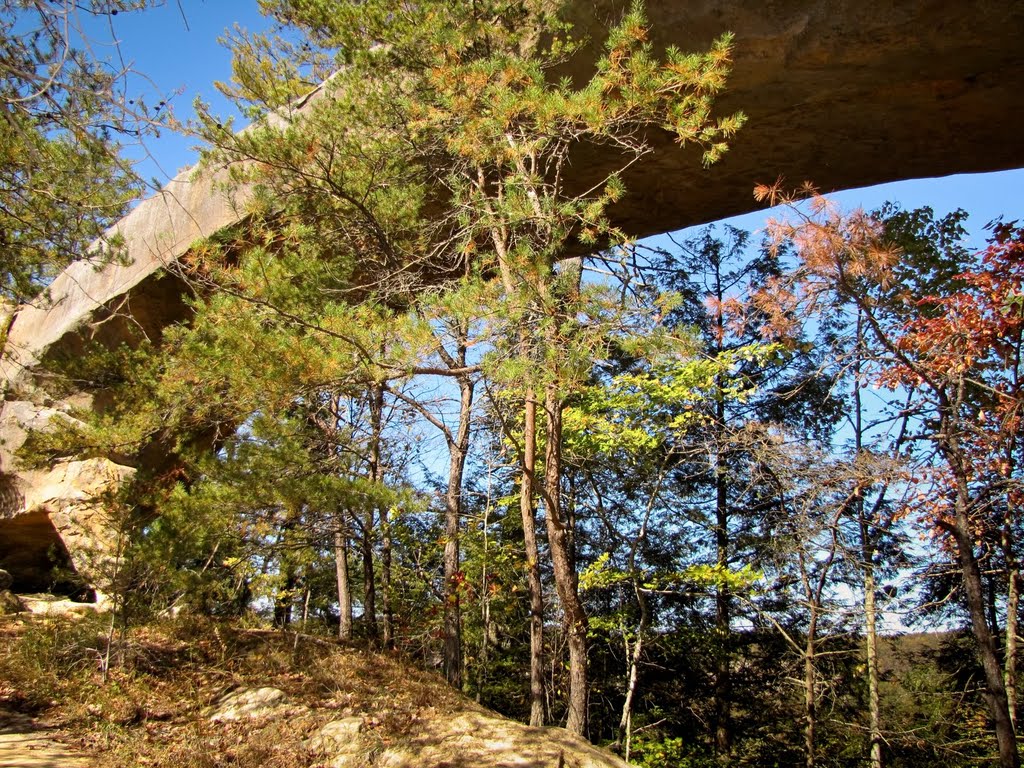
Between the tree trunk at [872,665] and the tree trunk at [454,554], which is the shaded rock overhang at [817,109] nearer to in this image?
the tree trunk at [454,554]

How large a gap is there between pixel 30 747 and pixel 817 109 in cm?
826

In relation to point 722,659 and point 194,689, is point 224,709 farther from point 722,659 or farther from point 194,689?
point 722,659

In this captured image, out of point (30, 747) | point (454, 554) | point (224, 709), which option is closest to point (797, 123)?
point (454, 554)

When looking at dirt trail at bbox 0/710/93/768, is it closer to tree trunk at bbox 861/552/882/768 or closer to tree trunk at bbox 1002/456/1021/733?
tree trunk at bbox 861/552/882/768

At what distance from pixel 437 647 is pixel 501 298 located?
674 centimetres

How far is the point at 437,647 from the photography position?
995 centimetres

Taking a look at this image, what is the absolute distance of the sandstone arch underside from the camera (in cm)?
621

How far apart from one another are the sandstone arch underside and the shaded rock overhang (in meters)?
0.01

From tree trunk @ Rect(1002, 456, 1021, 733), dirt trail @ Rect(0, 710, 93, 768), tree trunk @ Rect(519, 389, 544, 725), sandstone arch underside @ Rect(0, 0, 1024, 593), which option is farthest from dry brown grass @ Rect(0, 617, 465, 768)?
tree trunk @ Rect(1002, 456, 1021, 733)

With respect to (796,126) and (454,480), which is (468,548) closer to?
(454,480)

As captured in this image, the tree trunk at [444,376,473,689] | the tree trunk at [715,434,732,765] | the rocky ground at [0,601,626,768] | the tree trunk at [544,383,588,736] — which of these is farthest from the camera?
the tree trunk at [715,434,732,765]

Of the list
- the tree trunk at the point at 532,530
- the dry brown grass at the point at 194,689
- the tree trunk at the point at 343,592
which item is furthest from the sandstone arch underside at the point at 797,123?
the tree trunk at the point at 532,530

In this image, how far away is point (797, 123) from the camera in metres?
7.16

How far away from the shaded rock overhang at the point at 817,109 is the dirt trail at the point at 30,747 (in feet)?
11.0
